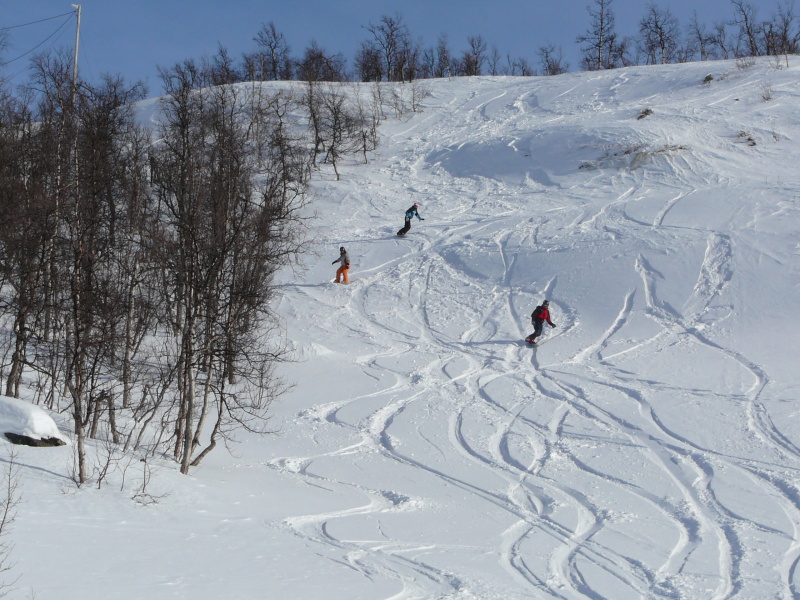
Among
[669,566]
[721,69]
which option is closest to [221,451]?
[669,566]

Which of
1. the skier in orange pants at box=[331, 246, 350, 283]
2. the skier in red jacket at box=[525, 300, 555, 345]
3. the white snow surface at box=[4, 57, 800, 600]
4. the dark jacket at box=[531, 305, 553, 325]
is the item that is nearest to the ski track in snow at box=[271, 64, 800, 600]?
the white snow surface at box=[4, 57, 800, 600]

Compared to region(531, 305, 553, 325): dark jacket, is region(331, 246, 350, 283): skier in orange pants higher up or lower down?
higher up

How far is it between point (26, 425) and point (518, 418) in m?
9.62

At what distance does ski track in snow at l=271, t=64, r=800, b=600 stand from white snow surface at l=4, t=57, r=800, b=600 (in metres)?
0.06

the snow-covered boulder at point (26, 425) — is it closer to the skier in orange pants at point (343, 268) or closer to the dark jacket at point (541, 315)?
the dark jacket at point (541, 315)

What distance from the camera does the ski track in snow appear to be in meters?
8.58

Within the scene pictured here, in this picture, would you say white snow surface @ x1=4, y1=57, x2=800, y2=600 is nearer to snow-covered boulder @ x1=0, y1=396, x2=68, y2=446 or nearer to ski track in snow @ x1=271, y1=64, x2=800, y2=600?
ski track in snow @ x1=271, y1=64, x2=800, y2=600

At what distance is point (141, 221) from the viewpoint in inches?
532

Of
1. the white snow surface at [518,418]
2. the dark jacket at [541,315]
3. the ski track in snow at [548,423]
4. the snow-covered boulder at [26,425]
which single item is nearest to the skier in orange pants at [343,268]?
the white snow surface at [518,418]

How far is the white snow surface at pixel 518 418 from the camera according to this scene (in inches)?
319

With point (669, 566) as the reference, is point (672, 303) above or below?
above

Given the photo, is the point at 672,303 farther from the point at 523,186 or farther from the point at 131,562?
the point at 131,562

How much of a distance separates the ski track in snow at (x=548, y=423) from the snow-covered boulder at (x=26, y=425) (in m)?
4.15

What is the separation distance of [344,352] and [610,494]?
10.6 metres
